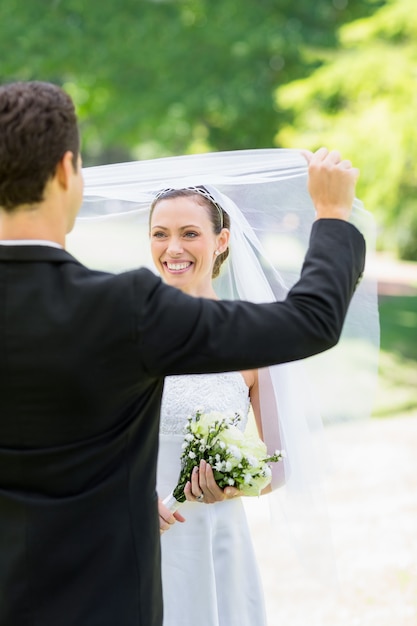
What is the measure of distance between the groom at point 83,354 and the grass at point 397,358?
1003 centimetres

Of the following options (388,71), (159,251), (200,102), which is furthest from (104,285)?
(200,102)

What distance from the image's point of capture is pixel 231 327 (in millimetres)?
1875

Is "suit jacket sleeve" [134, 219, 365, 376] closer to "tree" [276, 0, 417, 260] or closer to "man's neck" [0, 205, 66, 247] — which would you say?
"man's neck" [0, 205, 66, 247]

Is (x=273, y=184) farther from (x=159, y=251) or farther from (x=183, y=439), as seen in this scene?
(x=183, y=439)

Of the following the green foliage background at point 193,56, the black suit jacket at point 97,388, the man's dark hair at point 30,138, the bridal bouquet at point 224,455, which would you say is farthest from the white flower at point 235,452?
the green foliage background at point 193,56

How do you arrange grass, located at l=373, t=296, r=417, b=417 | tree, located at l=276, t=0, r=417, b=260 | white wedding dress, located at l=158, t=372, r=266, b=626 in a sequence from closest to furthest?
white wedding dress, located at l=158, t=372, r=266, b=626 < grass, located at l=373, t=296, r=417, b=417 < tree, located at l=276, t=0, r=417, b=260

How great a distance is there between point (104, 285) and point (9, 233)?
270mm

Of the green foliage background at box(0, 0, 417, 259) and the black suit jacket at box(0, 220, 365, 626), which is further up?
the green foliage background at box(0, 0, 417, 259)

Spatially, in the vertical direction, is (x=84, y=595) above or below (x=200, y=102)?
below

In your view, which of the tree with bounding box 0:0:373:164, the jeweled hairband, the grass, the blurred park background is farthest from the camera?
the tree with bounding box 0:0:373:164

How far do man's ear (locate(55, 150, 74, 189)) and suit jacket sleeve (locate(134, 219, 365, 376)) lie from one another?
0.28m

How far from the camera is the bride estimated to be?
11.3 feet

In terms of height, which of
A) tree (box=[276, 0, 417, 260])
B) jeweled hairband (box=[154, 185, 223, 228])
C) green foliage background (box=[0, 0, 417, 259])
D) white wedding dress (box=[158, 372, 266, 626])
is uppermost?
green foliage background (box=[0, 0, 417, 259])

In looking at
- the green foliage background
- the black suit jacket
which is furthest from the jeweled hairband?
the green foliage background
